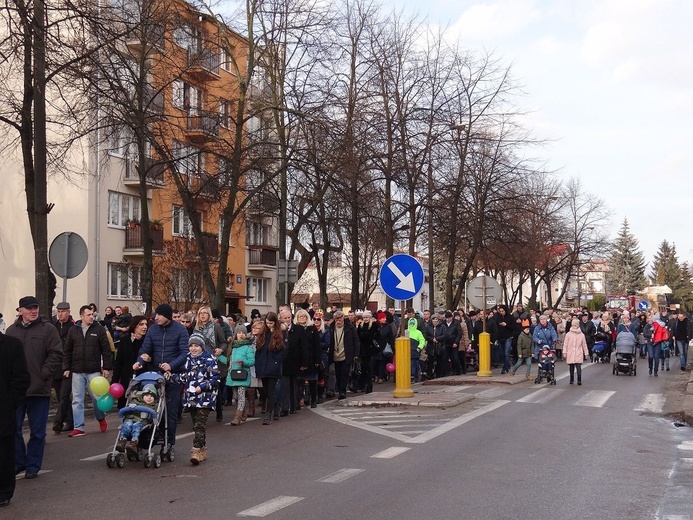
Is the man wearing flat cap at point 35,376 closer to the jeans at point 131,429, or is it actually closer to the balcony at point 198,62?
the jeans at point 131,429

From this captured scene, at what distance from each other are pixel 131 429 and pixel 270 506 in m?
2.99

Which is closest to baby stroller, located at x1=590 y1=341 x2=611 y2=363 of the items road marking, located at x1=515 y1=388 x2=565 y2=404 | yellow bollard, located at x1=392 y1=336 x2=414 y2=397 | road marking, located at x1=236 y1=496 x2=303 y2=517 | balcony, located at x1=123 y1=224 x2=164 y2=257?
road marking, located at x1=515 y1=388 x2=565 y2=404

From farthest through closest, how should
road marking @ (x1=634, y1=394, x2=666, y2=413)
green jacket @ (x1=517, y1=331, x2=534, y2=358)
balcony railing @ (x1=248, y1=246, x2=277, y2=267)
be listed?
balcony railing @ (x1=248, y1=246, x2=277, y2=267) → green jacket @ (x1=517, y1=331, x2=534, y2=358) → road marking @ (x1=634, y1=394, x2=666, y2=413)

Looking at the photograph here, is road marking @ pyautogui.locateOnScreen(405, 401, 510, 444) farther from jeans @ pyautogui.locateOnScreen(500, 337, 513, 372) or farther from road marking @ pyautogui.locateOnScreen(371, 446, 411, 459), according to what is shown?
jeans @ pyautogui.locateOnScreen(500, 337, 513, 372)

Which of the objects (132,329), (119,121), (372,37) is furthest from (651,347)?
(132,329)

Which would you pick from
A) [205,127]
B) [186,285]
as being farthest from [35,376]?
[186,285]

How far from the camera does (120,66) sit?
19.6 metres

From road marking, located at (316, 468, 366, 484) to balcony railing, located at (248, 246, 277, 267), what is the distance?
45.9 m

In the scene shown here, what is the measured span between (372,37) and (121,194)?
16099mm

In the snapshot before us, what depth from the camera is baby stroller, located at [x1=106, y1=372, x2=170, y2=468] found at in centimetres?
1089

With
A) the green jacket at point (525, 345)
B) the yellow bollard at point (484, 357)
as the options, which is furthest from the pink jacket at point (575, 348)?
the yellow bollard at point (484, 357)

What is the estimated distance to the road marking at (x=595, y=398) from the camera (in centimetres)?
1903

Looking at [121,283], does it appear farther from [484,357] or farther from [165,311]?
[165,311]

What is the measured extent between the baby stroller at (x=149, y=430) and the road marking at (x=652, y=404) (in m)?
10.1
